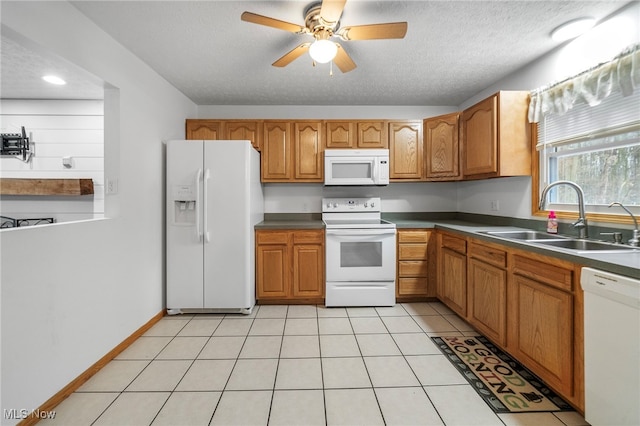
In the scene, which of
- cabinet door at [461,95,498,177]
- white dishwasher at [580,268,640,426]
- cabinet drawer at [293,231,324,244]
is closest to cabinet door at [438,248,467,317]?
cabinet door at [461,95,498,177]

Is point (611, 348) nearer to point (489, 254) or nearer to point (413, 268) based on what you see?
point (489, 254)

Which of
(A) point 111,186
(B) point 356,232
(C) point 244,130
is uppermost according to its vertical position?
(C) point 244,130

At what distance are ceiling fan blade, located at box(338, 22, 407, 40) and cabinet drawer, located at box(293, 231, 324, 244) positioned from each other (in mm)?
1850

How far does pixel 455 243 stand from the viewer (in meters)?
2.63

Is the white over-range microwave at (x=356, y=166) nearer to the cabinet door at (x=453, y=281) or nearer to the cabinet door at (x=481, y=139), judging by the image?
the cabinet door at (x=481, y=139)

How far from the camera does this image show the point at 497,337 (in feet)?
6.66

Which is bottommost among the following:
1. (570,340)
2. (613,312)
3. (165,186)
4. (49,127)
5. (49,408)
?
(49,408)

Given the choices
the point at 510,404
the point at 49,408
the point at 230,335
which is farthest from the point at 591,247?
the point at 49,408

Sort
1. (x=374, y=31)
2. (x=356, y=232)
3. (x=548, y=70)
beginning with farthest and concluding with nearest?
(x=356, y=232)
(x=548, y=70)
(x=374, y=31)

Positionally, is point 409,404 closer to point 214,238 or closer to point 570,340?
point 570,340

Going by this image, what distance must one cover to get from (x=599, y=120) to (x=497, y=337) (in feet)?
5.56

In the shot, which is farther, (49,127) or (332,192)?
(332,192)

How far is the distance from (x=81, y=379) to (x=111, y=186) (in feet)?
4.21

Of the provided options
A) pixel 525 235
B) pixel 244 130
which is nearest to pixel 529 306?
pixel 525 235
